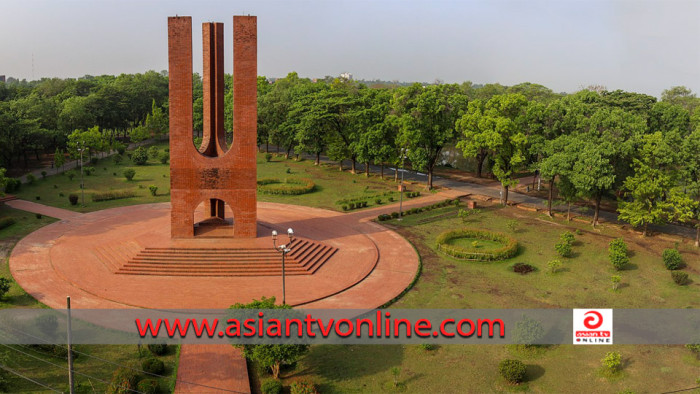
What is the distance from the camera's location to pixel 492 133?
41531mm

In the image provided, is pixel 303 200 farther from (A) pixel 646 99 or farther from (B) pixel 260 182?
(A) pixel 646 99

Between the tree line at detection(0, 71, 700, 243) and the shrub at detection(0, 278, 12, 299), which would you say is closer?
the shrub at detection(0, 278, 12, 299)

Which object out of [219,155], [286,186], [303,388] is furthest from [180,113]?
[286,186]

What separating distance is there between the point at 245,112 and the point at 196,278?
9371 millimetres

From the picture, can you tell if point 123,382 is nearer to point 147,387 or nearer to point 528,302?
point 147,387

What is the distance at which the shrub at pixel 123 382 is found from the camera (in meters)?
16.6

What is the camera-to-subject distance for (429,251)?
32.3m

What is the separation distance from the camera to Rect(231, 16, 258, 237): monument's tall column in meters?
27.9

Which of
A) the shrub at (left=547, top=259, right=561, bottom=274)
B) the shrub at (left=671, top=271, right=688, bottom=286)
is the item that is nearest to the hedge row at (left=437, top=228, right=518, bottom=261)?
the shrub at (left=547, top=259, right=561, bottom=274)

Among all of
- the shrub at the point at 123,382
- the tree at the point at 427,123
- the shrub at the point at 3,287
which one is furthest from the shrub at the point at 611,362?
the tree at the point at 427,123

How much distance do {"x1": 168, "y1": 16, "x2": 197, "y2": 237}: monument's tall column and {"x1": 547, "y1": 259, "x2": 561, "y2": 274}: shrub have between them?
66.5 feet

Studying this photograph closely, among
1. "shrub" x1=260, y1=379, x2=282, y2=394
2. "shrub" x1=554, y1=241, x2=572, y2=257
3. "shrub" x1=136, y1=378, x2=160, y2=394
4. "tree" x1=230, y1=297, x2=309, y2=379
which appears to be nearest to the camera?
"shrub" x1=136, y1=378, x2=160, y2=394

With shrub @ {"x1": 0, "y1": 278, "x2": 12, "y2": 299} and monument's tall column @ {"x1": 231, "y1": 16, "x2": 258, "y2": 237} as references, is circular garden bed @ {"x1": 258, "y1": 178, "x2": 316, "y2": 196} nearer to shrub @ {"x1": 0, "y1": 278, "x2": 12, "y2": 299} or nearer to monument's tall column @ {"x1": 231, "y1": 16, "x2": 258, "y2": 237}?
monument's tall column @ {"x1": 231, "y1": 16, "x2": 258, "y2": 237}

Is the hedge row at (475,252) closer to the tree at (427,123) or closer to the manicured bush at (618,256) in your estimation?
the manicured bush at (618,256)
